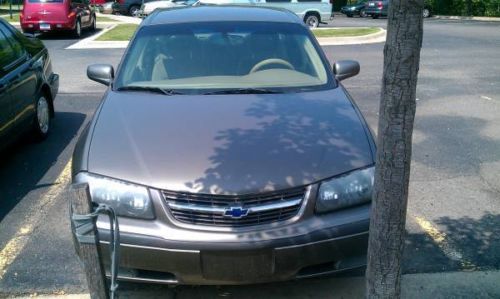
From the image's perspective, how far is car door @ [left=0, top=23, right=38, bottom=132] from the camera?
5.51 m

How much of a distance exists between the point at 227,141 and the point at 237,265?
0.78 metres

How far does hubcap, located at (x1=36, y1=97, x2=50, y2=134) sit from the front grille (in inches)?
154

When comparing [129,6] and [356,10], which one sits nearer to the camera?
[129,6]

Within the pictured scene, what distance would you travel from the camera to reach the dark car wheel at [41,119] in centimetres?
619

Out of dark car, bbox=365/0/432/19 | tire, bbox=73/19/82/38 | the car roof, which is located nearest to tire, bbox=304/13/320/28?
tire, bbox=73/19/82/38

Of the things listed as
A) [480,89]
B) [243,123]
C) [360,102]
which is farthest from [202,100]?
[480,89]

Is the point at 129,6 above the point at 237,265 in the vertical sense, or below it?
above

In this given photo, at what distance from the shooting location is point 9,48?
5.97 m

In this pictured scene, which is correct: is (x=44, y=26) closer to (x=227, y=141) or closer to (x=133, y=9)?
(x=133, y=9)

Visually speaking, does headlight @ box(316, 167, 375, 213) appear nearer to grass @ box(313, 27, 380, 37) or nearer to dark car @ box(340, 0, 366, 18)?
grass @ box(313, 27, 380, 37)

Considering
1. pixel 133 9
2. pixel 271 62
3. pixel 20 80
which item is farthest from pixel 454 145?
pixel 133 9

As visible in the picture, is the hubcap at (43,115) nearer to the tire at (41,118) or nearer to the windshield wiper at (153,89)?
the tire at (41,118)

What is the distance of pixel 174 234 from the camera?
2838 mm

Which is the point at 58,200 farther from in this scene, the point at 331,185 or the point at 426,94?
the point at 426,94
